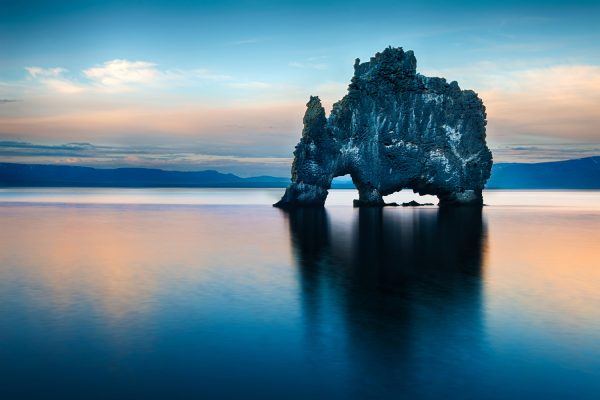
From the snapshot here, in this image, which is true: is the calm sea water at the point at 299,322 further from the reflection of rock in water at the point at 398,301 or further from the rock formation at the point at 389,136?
the rock formation at the point at 389,136

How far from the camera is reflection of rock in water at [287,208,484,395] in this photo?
39.5 ft

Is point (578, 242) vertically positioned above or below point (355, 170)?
below

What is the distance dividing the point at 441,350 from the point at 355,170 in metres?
64.2

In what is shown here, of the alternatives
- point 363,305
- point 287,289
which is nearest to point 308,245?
point 287,289

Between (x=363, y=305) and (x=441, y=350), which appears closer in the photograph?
(x=441, y=350)

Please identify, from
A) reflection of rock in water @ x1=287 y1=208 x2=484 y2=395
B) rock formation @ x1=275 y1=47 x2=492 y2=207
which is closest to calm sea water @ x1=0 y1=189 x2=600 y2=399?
reflection of rock in water @ x1=287 y1=208 x2=484 y2=395

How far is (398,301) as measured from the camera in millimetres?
18125

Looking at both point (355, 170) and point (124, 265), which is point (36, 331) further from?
point (355, 170)

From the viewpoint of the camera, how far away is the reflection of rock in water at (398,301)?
39.5ft

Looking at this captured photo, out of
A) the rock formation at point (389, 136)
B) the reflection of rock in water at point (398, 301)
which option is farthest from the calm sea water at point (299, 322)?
the rock formation at point (389, 136)

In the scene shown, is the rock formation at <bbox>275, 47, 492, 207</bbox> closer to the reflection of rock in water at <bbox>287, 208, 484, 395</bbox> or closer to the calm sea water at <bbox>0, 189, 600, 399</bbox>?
the reflection of rock in water at <bbox>287, 208, 484, 395</bbox>

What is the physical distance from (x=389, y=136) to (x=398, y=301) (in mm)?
60183

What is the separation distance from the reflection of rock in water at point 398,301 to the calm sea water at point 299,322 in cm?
7

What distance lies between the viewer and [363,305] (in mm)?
17453
